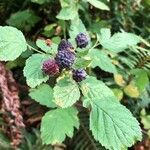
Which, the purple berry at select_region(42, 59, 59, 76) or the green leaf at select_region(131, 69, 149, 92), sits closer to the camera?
the purple berry at select_region(42, 59, 59, 76)

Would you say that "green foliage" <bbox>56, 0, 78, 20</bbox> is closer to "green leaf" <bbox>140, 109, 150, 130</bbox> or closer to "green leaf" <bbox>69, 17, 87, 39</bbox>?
"green leaf" <bbox>69, 17, 87, 39</bbox>

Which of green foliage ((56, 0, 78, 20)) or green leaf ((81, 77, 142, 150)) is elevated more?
green leaf ((81, 77, 142, 150))

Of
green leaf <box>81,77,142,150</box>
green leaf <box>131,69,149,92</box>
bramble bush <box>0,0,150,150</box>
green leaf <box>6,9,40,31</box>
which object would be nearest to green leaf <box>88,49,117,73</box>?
bramble bush <box>0,0,150,150</box>

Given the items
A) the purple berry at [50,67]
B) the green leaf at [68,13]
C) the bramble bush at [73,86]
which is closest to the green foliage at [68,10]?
the green leaf at [68,13]

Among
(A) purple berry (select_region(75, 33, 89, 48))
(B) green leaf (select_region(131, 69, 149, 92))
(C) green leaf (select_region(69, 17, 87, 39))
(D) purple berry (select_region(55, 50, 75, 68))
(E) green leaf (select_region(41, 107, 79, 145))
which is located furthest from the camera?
(B) green leaf (select_region(131, 69, 149, 92))

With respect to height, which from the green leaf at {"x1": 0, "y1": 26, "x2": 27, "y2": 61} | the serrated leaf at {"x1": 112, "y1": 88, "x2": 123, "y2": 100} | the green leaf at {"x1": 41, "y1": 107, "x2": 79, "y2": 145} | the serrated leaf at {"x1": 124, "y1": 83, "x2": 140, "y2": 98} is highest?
the green leaf at {"x1": 0, "y1": 26, "x2": 27, "y2": 61}

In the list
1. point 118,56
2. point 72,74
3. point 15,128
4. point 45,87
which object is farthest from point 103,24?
point 72,74

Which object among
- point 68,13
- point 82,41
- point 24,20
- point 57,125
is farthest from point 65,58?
point 24,20

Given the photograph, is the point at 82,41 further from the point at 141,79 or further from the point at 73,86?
the point at 141,79
